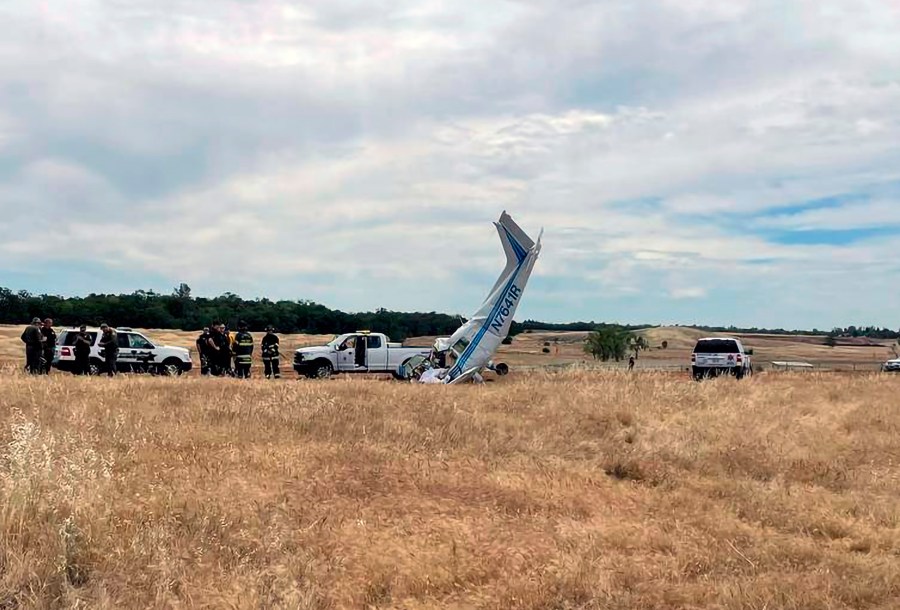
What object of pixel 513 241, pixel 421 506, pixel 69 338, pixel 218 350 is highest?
pixel 513 241

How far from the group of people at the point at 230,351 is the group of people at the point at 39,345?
3746 mm

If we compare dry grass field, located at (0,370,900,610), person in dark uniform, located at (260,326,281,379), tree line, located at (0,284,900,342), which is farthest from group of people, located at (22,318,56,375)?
tree line, located at (0,284,900,342)

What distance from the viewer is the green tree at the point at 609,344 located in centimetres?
6262

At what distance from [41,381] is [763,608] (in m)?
14.0

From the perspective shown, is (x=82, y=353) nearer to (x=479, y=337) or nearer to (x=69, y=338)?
(x=69, y=338)

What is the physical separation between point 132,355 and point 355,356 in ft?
23.0

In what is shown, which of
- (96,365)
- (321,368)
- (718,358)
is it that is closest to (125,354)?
(96,365)

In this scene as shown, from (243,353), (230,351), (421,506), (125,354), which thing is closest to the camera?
(421,506)

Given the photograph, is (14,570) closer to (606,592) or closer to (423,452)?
(606,592)

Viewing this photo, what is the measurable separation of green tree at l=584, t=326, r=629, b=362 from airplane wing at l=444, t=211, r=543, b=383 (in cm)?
4054

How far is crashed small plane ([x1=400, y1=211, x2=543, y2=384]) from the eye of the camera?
2241 cm

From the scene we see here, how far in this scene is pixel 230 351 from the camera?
23469 mm

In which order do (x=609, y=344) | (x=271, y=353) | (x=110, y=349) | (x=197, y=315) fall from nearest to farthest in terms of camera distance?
(x=110, y=349) < (x=271, y=353) < (x=609, y=344) < (x=197, y=315)

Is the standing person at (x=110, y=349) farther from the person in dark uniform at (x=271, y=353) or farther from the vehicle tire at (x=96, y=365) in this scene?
the person in dark uniform at (x=271, y=353)
